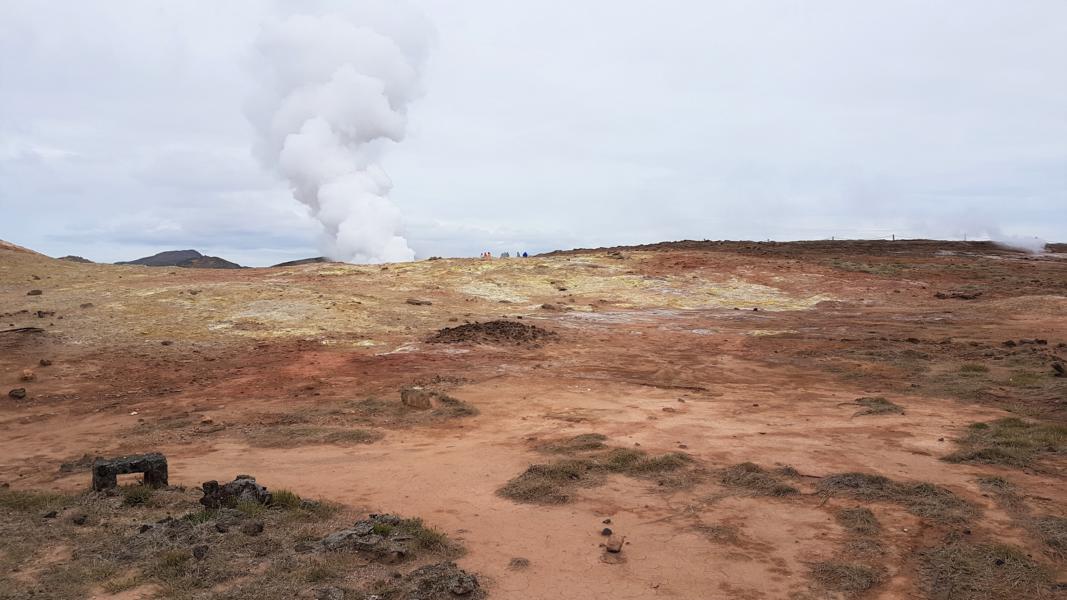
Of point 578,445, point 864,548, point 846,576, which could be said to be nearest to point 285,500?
point 578,445

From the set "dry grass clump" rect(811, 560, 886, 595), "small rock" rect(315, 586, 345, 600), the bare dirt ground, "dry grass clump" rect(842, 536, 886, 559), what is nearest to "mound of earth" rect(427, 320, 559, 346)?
the bare dirt ground

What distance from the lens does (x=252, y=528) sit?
20.8ft

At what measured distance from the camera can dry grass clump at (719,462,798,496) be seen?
7575 millimetres

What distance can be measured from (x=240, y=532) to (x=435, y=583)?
7.83ft

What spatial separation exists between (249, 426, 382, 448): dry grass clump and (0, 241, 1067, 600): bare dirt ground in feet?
0.20

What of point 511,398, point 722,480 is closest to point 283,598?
point 722,480

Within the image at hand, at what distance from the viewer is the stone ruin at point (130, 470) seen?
7684 mm

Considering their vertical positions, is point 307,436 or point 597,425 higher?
point 597,425

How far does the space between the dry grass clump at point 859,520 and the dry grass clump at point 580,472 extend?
189 centimetres

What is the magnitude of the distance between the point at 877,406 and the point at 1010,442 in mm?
2582

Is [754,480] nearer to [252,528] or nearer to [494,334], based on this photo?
[252,528]

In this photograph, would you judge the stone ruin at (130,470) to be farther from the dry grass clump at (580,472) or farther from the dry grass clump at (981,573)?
the dry grass clump at (981,573)

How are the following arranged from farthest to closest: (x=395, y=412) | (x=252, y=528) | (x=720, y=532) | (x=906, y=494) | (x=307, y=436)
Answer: (x=395, y=412), (x=307, y=436), (x=906, y=494), (x=720, y=532), (x=252, y=528)

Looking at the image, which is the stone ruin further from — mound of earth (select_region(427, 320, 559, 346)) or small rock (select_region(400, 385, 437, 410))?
mound of earth (select_region(427, 320, 559, 346))
